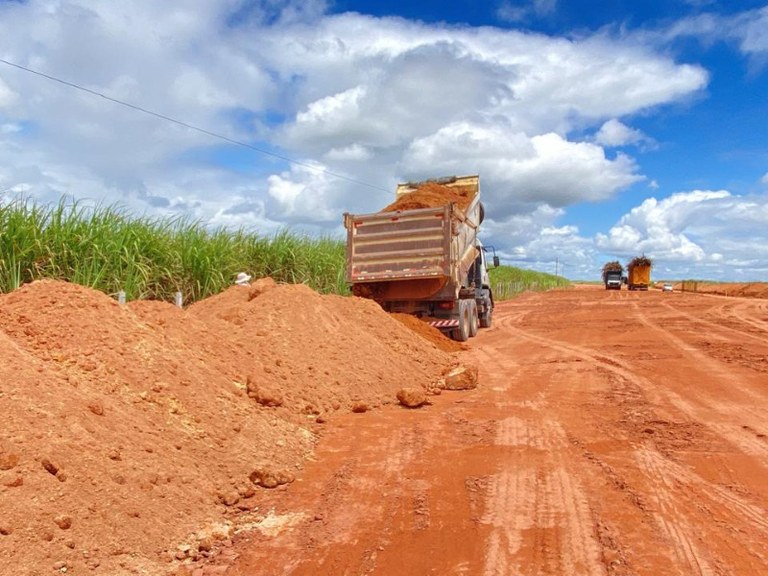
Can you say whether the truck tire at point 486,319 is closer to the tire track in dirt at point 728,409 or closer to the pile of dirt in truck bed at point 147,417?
the tire track in dirt at point 728,409

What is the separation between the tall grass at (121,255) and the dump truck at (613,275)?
45.6 meters

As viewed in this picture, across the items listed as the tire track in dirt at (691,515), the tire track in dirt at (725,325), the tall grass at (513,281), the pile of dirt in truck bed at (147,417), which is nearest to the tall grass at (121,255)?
the pile of dirt in truck bed at (147,417)

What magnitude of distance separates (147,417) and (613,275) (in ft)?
179

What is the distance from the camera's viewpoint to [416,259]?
13.3 m

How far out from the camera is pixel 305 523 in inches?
161

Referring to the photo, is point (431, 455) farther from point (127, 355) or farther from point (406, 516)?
point (127, 355)

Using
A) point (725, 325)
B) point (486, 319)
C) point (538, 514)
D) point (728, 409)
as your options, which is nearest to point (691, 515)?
point (538, 514)

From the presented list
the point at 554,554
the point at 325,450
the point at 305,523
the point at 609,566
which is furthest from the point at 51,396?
the point at 609,566

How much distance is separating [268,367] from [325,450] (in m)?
1.68

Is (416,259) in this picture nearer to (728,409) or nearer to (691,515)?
(728,409)

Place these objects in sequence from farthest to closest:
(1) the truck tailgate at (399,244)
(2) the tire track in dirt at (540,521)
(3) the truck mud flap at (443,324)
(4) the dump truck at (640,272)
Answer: (4) the dump truck at (640,272), (3) the truck mud flap at (443,324), (1) the truck tailgate at (399,244), (2) the tire track in dirt at (540,521)

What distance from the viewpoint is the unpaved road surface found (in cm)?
353

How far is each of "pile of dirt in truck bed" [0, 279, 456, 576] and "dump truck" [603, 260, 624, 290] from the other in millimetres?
49847

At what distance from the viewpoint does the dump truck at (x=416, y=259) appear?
13.1 m
